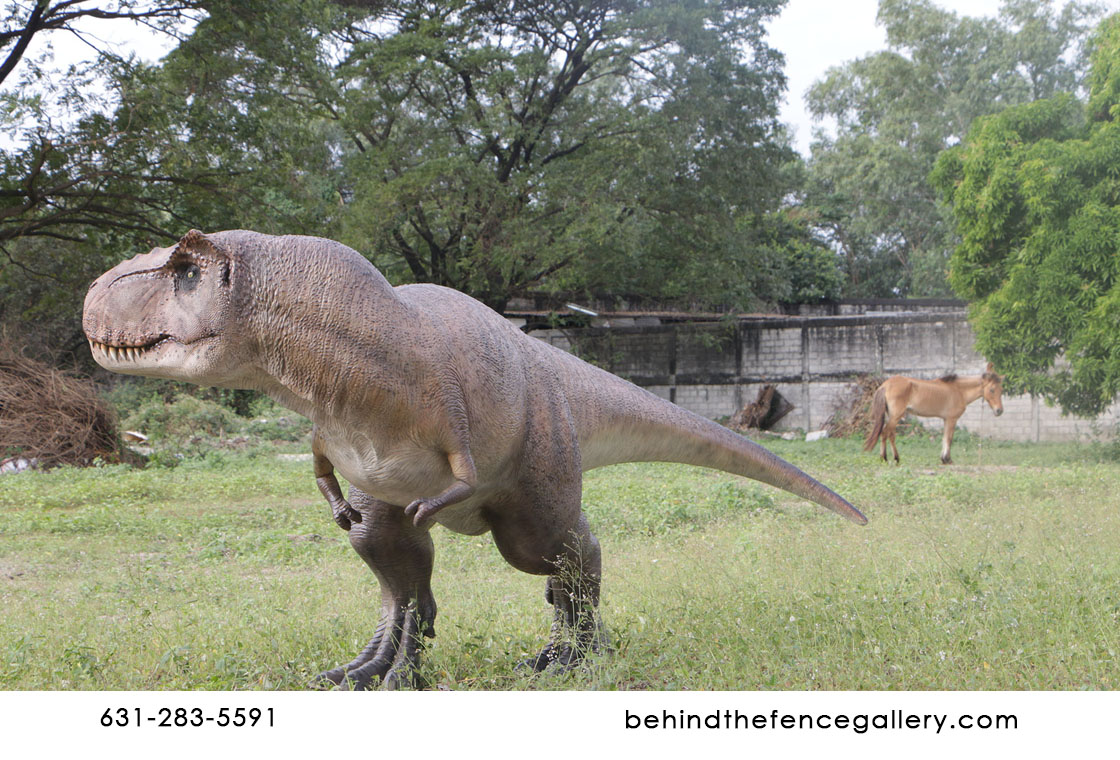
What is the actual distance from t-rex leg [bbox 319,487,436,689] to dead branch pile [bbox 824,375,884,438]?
16440 mm

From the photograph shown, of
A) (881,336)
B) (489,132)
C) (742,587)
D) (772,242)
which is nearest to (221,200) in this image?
(489,132)

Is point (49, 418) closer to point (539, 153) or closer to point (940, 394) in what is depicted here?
point (539, 153)

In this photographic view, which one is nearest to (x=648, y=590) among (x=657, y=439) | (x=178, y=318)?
(x=657, y=439)

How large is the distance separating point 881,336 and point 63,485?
14891 millimetres

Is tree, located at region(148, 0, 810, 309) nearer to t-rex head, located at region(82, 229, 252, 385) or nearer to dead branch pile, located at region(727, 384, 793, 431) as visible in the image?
dead branch pile, located at region(727, 384, 793, 431)

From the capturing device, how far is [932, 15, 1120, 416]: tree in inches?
478

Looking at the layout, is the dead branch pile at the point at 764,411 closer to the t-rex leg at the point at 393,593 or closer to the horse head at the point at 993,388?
the horse head at the point at 993,388

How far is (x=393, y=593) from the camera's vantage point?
334 centimetres

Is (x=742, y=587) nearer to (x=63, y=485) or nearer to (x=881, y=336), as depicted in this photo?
(x=63, y=485)

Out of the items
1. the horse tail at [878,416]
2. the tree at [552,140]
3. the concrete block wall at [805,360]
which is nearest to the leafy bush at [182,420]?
the tree at [552,140]

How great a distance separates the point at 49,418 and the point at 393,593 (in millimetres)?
10724

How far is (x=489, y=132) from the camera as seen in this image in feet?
54.1

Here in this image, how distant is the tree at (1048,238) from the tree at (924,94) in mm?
11059

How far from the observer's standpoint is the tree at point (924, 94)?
81.7ft
